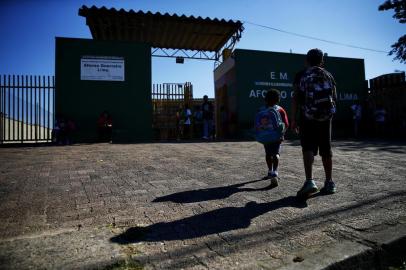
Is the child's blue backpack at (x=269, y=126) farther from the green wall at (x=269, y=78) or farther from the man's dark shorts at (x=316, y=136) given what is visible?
the green wall at (x=269, y=78)

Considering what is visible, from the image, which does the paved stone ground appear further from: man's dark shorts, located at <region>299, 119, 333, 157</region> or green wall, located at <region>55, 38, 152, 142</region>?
green wall, located at <region>55, 38, 152, 142</region>

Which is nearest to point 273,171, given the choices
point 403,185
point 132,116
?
point 403,185

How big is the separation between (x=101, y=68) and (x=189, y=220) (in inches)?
461

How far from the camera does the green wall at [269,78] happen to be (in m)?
13.8

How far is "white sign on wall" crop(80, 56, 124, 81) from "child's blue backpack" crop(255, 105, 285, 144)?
33.1 ft

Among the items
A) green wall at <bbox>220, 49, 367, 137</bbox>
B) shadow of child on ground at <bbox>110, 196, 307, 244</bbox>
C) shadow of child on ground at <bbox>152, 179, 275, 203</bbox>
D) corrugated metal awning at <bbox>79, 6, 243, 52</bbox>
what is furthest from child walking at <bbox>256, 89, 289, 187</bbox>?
corrugated metal awning at <bbox>79, 6, 243, 52</bbox>

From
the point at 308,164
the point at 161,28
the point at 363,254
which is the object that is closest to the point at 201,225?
the point at 363,254

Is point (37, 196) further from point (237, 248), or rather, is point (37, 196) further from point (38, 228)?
point (237, 248)

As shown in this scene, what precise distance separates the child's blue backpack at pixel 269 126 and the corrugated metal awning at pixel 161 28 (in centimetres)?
1050

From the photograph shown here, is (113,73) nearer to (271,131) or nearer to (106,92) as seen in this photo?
(106,92)

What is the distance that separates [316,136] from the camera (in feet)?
11.4

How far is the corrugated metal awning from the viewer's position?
13.1 meters

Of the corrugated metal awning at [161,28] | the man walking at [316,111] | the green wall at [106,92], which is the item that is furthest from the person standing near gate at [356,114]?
the man walking at [316,111]

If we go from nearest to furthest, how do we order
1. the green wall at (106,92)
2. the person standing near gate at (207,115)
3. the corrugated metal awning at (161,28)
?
the green wall at (106,92) → the corrugated metal awning at (161,28) → the person standing near gate at (207,115)
